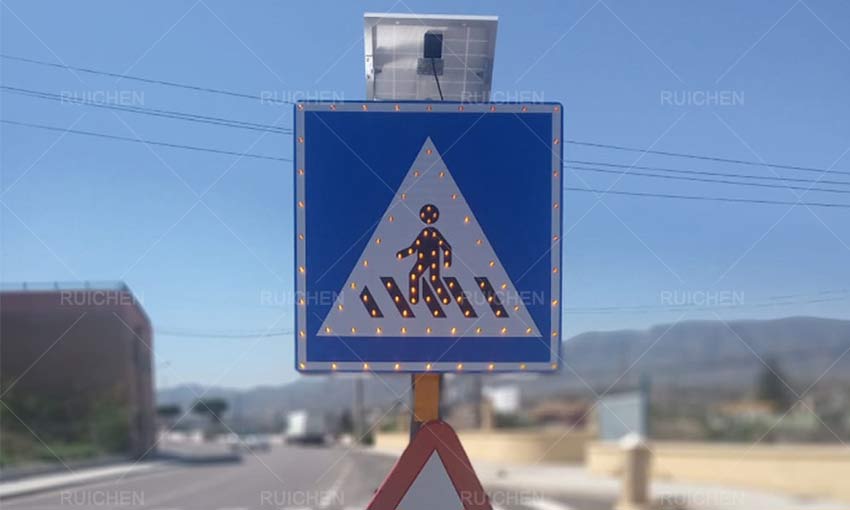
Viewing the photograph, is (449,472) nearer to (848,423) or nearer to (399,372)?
(399,372)

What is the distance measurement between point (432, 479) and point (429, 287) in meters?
0.63

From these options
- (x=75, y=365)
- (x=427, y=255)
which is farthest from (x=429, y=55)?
(x=75, y=365)

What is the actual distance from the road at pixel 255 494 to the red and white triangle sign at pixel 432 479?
3998 mm

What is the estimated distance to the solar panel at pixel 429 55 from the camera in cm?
315

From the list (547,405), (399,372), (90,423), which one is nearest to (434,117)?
(399,372)

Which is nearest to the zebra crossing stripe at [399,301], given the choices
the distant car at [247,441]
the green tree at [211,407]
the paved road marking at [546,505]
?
the green tree at [211,407]

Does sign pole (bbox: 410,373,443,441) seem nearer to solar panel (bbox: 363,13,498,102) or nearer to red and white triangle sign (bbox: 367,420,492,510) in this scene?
red and white triangle sign (bbox: 367,420,492,510)

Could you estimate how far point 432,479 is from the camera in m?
2.84

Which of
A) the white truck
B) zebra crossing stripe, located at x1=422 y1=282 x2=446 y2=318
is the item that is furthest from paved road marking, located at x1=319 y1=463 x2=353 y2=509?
the white truck

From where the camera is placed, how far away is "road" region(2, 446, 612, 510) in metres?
10.6

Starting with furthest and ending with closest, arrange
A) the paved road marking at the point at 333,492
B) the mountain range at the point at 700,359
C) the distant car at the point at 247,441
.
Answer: the paved road marking at the point at 333,492, the distant car at the point at 247,441, the mountain range at the point at 700,359

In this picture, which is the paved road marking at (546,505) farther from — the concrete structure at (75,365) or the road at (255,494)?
the concrete structure at (75,365)

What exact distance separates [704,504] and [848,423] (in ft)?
5.43

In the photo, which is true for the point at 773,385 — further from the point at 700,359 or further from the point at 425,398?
the point at 425,398
